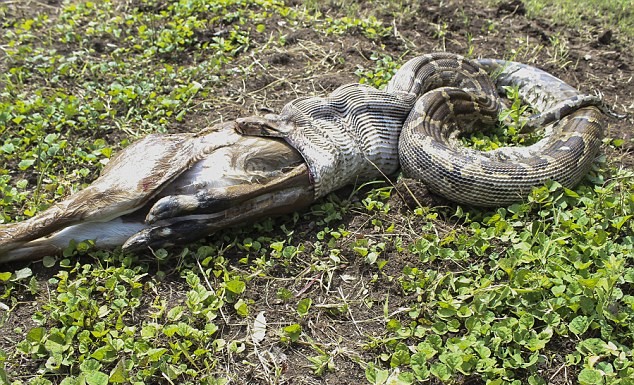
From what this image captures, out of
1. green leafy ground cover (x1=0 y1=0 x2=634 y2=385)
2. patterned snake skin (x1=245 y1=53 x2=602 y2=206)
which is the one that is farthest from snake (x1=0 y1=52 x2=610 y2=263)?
green leafy ground cover (x1=0 y1=0 x2=634 y2=385)

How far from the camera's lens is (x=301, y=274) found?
163 inches

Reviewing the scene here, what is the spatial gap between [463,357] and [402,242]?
4.01 ft

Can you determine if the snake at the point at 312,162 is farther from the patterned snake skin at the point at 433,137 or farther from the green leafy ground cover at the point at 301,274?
the green leafy ground cover at the point at 301,274

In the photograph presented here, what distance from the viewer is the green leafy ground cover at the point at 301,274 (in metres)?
3.44

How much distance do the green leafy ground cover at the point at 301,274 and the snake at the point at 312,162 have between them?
0.16 m

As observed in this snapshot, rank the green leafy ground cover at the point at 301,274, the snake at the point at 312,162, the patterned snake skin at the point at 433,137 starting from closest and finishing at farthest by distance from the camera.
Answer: the green leafy ground cover at the point at 301,274 < the snake at the point at 312,162 < the patterned snake skin at the point at 433,137

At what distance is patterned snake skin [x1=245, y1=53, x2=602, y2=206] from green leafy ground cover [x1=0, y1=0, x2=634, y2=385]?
18 cm

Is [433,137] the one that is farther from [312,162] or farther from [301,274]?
[301,274]

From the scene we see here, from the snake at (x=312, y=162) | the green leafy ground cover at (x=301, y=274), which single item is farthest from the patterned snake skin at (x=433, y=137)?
the green leafy ground cover at (x=301, y=274)

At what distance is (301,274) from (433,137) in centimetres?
180

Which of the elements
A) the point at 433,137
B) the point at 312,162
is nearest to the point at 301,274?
the point at 312,162

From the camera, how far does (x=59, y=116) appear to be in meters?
5.71

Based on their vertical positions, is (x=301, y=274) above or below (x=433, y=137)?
below

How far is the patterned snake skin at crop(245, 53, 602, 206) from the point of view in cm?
466
